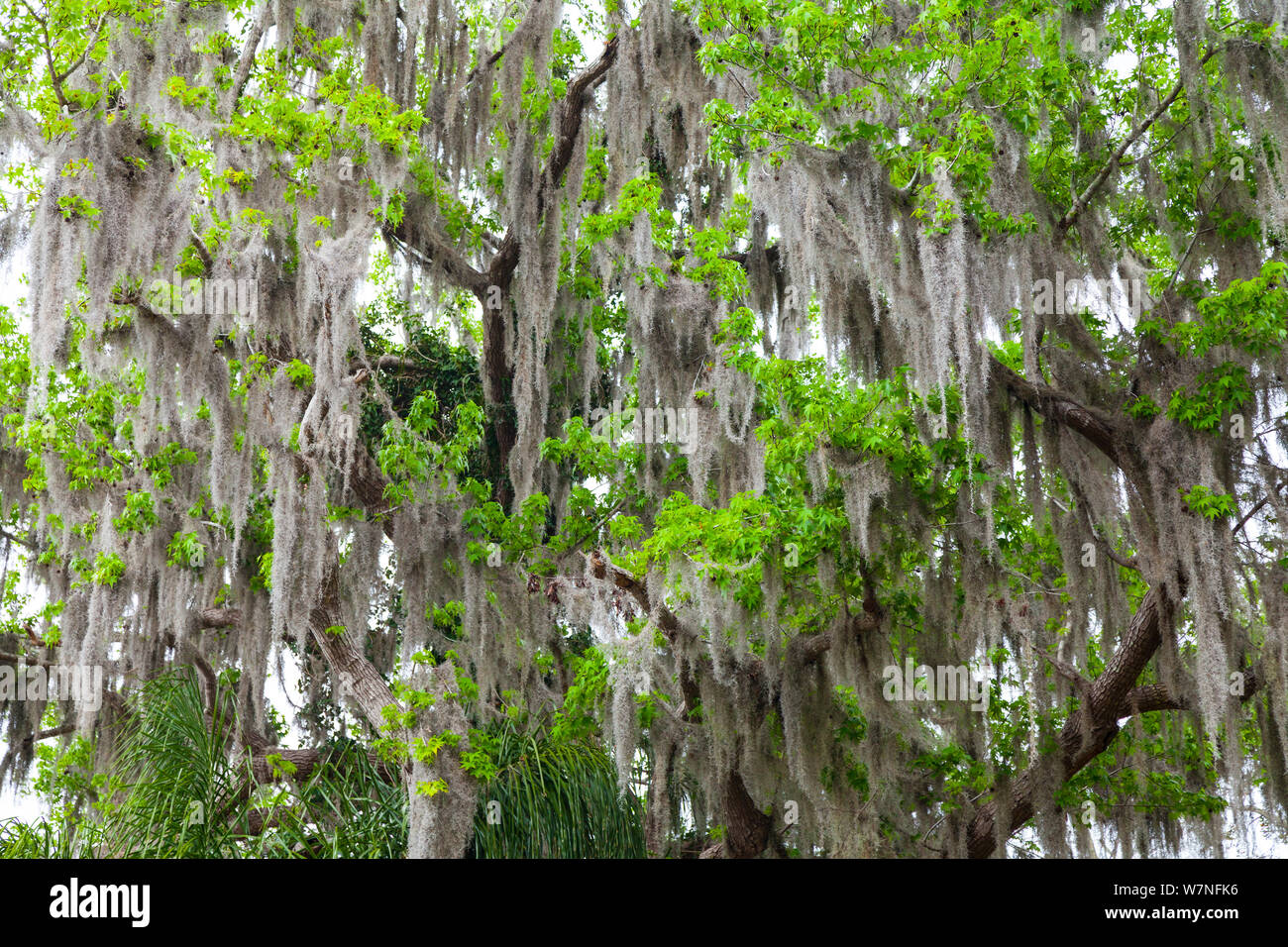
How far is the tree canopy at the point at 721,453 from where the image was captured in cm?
713

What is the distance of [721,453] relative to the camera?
28.3ft

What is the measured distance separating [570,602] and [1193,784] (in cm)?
538

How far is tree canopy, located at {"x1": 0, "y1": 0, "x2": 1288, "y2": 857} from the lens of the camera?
713 cm
